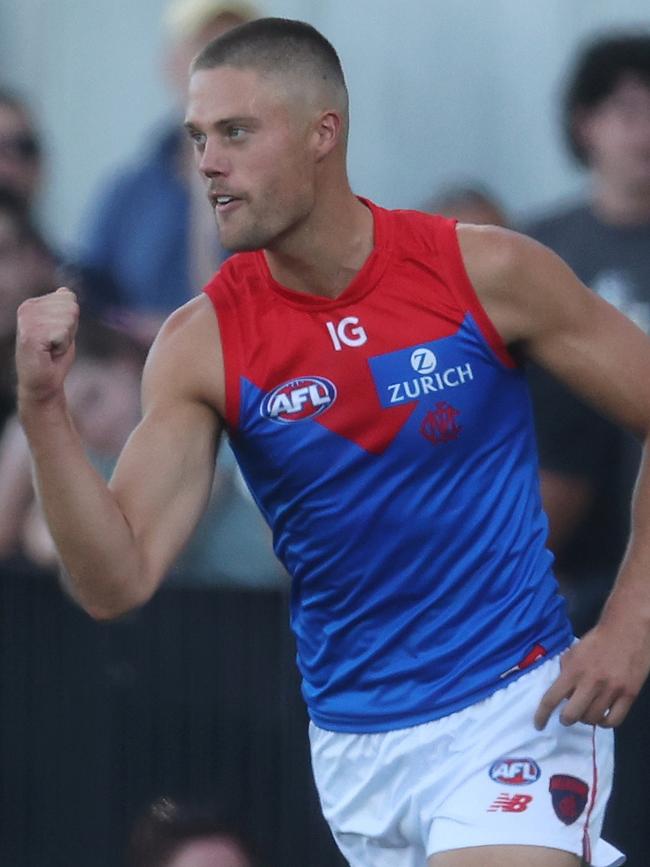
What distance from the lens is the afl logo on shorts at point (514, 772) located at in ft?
12.7

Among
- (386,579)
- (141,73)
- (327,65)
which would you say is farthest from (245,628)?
(141,73)

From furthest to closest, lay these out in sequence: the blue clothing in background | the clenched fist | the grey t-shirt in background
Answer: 1. the blue clothing in background
2. the grey t-shirt in background
3. the clenched fist

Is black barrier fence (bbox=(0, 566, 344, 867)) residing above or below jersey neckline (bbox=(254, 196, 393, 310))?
below

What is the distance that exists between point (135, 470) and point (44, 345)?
1.51 feet

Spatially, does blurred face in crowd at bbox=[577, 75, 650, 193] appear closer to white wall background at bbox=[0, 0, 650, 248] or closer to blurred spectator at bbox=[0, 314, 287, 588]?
white wall background at bbox=[0, 0, 650, 248]

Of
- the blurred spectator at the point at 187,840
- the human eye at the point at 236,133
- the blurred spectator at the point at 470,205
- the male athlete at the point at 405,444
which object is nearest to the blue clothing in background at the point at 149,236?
the blurred spectator at the point at 470,205

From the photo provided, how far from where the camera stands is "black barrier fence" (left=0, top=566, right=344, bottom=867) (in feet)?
17.3

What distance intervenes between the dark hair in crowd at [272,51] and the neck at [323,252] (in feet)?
0.86

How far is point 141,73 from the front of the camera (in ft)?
22.0

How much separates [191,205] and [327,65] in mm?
2479

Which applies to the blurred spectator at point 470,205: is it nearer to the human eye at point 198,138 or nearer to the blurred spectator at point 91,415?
the blurred spectator at point 91,415

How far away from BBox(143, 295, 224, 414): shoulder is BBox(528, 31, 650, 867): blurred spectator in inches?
62.3

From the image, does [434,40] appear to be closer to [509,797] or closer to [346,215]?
[346,215]

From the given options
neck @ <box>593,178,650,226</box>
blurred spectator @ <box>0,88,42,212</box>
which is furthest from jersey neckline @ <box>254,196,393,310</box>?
blurred spectator @ <box>0,88,42,212</box>
